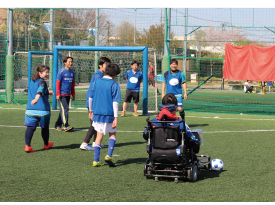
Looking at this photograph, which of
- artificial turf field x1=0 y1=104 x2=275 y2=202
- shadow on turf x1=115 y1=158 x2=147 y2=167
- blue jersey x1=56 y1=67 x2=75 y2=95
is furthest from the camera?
blue jersey x1=56 y1=67 x2=75 y2=95

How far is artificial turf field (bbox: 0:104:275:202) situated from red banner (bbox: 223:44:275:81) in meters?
5.50

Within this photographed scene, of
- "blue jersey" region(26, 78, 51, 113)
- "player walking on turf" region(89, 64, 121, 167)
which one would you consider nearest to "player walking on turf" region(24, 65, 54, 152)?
"blue jersey" region(26, 78, 51, 113)

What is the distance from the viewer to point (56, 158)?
6.59 m

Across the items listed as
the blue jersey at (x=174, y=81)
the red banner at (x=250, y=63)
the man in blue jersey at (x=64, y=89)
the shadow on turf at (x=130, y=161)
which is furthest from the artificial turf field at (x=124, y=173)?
the red banner at (x=250, y=63)

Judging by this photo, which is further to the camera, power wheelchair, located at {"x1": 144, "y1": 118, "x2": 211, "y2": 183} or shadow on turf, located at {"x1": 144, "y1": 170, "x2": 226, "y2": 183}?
shadow on turf, located at {"x1": 144, "y1": 170, "x2": 226, "y2": 183}

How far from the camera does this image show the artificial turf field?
4410 millimetres

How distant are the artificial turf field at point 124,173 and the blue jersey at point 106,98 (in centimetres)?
86

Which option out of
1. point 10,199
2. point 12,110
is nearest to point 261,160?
point 10,199

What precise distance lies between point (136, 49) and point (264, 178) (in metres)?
9.16

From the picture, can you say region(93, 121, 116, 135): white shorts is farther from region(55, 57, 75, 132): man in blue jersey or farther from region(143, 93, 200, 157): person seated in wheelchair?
region(55, 57, 75, 132): man in blue jersey

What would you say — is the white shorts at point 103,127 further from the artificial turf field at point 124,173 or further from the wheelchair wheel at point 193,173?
the wheelchair wheel at point 193,173

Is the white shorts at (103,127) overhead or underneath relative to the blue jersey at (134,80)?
underneath

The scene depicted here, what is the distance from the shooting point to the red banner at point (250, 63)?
14359 millimetres

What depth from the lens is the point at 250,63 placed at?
48.0 ft
